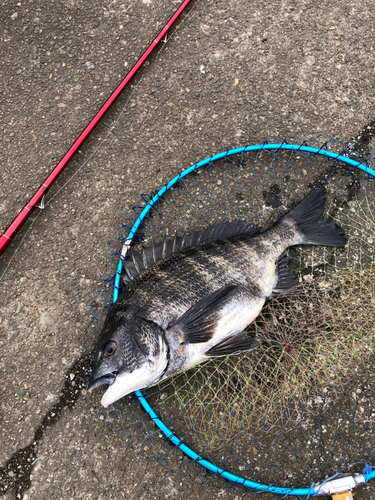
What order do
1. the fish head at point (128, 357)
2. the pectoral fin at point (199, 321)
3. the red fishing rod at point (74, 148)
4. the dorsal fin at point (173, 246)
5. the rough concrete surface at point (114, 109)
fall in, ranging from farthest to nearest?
the rough concrete surface at point (114, 109) < the red fishing rod at point (74, 148) < the dorsal fin at point (173, 246) < the pectoral fin at point (199, 321) < the fish head at point (128, 357)

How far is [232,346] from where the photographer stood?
90.8 inches

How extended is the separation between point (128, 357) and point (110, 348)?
13cm

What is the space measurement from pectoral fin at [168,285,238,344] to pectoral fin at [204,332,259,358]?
106mm

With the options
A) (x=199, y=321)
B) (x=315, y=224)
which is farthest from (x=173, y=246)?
(x=315, y=224)

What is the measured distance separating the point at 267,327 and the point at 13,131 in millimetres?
2807

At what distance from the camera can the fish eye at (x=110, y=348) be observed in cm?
214

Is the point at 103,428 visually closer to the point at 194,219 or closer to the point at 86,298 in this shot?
the point at 86,298

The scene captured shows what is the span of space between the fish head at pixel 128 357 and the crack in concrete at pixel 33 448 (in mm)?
676

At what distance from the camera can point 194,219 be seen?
295 centimetres

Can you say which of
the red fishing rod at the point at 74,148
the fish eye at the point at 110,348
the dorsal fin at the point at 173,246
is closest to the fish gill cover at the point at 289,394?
the dorsal fin at the point at 173,246

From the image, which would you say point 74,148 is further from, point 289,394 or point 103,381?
point 289,394

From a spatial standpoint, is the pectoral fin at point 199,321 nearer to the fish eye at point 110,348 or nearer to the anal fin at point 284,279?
the fish eye at point 110,348

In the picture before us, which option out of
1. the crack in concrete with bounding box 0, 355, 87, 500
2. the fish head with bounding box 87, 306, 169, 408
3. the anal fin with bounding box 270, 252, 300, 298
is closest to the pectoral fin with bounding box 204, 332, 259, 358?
the fish head with bounding box 87, 306, 169, 408

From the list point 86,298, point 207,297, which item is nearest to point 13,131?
point 86,298
